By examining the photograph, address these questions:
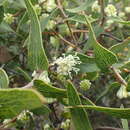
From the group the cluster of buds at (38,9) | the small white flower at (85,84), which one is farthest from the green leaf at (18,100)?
the cluster of buds at (38,9)

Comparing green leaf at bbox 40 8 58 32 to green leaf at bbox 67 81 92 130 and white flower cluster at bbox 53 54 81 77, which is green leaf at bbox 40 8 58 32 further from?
green leaf at bbox 67 81 92 130

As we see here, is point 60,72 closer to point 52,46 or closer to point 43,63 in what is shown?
point 43,63

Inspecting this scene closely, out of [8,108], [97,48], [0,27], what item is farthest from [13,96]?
[0,27]

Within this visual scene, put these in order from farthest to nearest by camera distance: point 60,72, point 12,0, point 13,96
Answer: point 12,0 < point 60,72 < point 13,96

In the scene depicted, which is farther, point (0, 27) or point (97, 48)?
point (0, 27)

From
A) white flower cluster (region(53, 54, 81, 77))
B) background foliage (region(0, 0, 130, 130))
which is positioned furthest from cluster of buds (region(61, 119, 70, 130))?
white flower cluster (region(53, 54, 81, 77))

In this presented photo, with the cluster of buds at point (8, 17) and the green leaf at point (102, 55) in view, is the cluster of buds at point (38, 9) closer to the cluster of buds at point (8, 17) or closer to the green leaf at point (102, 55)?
the cluster of buds at point (8, 17)
